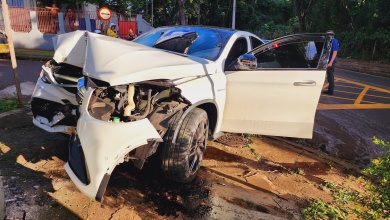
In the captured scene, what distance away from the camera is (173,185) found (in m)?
3.23

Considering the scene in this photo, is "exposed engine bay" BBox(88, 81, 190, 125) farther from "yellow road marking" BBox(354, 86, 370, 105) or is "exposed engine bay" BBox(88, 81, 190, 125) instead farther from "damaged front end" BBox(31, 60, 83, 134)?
"yellow road marking" BBox(354, 86, 370, 105)

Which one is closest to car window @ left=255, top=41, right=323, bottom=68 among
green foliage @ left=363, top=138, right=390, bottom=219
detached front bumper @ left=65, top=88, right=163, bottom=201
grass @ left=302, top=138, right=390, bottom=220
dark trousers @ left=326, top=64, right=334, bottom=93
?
grass @ left=302, top=138, right=390, bottom=220

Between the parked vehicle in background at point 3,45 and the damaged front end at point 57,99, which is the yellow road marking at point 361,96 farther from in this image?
the parked vehicle in background at point 3,45

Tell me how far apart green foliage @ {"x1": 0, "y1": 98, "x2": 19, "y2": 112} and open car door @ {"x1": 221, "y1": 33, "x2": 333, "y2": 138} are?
12.6 feet

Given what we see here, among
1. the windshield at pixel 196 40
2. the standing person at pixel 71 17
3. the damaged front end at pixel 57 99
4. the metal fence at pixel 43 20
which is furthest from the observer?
the standing person at pixel 71 17

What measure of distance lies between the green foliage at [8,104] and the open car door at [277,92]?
3.84 metres

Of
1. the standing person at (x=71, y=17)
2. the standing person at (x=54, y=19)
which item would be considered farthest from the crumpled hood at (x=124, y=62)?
the standing person at (x=71, y=17)

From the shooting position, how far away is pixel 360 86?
10344 millimetres

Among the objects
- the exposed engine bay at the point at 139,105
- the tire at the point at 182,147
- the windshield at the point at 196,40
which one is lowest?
the tire at the point at 182,147

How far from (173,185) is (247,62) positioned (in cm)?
165

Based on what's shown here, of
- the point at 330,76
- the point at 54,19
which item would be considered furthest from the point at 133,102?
the point at 54,19

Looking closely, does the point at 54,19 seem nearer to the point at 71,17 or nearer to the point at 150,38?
the point at 71,17

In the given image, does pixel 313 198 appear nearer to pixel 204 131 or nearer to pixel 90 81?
pixel 204 131

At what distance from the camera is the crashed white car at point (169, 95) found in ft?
7.92
